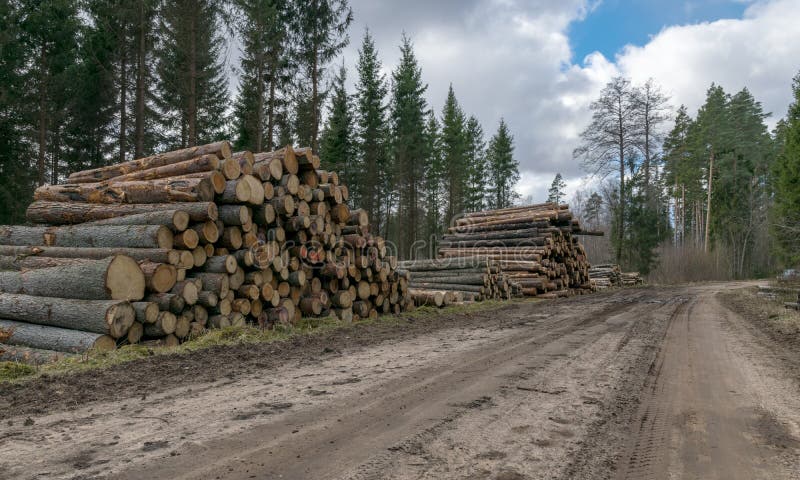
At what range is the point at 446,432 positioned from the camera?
10.8 feet

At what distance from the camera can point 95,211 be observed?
8320 mm

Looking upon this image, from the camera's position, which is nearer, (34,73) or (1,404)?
(1,404)

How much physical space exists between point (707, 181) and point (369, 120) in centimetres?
2956

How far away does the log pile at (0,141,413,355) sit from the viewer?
20.6 ft

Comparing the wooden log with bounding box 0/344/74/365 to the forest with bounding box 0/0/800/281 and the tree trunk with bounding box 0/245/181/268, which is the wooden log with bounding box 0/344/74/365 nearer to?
the tree trunk with bounding box 0/245/181/268

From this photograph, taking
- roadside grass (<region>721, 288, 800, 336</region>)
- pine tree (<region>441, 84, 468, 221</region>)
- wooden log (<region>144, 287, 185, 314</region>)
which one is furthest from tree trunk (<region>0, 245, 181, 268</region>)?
pine tree (<region>441, 84, 468, 221</region>)

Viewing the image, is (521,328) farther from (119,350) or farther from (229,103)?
(229,103)

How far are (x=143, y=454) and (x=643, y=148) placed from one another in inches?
1269

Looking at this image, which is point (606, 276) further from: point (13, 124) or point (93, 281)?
point (13, 124)

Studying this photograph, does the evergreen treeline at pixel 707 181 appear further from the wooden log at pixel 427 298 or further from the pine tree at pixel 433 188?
the wooden log at pixel 427 298

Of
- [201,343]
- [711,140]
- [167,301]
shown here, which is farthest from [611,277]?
[167,301]

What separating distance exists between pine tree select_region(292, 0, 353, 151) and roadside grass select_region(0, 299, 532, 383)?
12169 mm

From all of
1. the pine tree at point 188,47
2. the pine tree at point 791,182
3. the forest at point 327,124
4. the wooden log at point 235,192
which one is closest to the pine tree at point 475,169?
the forest at point 327,124

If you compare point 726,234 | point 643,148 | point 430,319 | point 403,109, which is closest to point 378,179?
point 403,109
